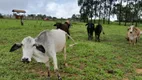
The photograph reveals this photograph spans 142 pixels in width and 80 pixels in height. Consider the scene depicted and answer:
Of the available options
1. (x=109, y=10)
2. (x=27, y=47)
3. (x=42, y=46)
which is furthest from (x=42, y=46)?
(x=109, y=10)

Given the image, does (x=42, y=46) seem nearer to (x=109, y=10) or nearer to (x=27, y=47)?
(x=27, y=47)

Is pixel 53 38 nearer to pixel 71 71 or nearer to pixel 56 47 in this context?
pixel 56 47

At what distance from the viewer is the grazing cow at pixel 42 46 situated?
4473mm

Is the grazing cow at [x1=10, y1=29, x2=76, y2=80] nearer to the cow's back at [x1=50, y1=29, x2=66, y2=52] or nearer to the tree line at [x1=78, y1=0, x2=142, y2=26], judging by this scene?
the cow's back at [x1=50, y1=29, x2=66, y2=52]

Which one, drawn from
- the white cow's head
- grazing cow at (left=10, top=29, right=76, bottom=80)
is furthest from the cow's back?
the white cow's head

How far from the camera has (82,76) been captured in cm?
595

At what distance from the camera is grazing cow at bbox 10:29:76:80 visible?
4.47 metres

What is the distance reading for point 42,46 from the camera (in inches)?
189

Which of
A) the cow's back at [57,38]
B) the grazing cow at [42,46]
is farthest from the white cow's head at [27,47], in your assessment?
the cow's back at [57,38]

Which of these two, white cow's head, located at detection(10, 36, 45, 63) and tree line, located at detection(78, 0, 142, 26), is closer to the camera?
white cow's head, located at detection(10, 36, 45, 63)

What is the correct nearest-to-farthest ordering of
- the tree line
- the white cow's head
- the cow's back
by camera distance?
the white cow's head → the cow's back → the tree line

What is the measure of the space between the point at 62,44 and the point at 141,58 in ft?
13.6

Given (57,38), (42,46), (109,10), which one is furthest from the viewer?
(109,10)

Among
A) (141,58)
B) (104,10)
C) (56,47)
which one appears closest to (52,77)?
(56,47)
